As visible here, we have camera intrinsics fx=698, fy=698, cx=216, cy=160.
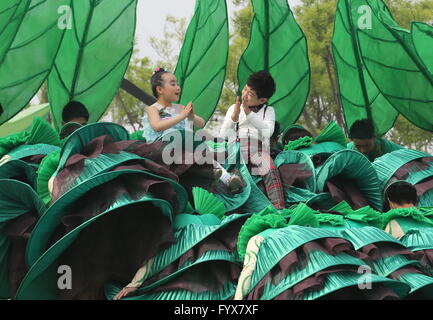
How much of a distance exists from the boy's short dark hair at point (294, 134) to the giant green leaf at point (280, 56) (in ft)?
2.45

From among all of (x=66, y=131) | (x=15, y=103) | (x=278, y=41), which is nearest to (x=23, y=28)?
(x=15, y=103)

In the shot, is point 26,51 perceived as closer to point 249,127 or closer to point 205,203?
point 249,127

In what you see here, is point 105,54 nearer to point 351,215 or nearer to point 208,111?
point 208,111

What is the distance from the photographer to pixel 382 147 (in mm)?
4250

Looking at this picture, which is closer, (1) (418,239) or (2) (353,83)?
(1) (418,239)

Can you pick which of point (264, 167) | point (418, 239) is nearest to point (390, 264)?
point (418, 239)

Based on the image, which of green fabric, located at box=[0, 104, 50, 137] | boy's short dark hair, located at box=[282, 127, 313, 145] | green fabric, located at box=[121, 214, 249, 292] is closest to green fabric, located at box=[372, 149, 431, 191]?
boy's short dark hair, located at box=[282, 127, 313, 145]

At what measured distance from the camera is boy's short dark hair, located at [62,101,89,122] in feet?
14.0

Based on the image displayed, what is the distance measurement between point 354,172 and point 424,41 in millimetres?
1603

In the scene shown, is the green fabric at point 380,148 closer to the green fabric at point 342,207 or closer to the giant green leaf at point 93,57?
the green fabric at point 342,207

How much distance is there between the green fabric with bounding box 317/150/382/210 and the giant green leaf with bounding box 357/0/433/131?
140 centimetres

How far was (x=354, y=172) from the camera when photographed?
3.39 metres

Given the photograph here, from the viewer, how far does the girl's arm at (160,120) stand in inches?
123

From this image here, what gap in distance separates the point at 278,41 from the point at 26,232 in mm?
2592
